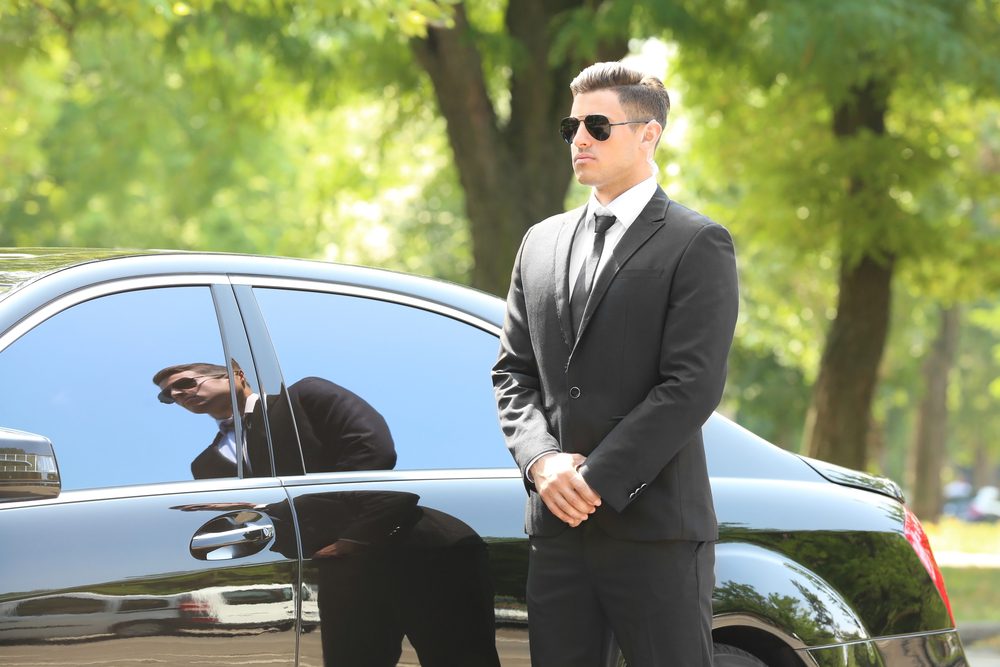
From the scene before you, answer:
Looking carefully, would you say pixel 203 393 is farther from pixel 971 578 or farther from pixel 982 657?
pixel 971 578

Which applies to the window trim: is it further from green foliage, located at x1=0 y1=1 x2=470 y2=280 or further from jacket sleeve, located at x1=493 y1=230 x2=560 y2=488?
green foliage, located at x1=0 y1=1 x2=470 y2=280

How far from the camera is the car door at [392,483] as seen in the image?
118 inches

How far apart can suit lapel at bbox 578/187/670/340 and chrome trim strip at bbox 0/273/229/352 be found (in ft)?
2.84

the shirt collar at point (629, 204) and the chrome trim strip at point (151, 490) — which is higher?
the shirt collar at point (629, 204)

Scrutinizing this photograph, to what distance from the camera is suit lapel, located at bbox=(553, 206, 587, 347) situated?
2.97 meters

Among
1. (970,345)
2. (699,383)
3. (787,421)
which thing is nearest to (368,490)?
(699,383)

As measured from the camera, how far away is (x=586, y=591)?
291cm

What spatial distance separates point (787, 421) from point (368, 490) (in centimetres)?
2452

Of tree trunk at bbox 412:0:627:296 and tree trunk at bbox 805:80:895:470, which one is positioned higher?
tree trunk at bbox 412:0:627:296

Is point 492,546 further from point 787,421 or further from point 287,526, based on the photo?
point 787,421

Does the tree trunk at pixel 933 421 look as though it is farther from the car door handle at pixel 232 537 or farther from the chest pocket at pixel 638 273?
the car door handle at pixel 232 537

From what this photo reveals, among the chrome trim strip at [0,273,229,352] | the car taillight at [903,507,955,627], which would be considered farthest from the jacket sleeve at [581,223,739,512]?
the car taillight at [903,507,955,627]

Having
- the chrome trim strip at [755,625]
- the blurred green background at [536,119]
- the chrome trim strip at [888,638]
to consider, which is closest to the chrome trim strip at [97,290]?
the chrome trim strip at [755,625]

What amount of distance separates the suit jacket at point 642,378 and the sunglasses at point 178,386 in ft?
2.24
